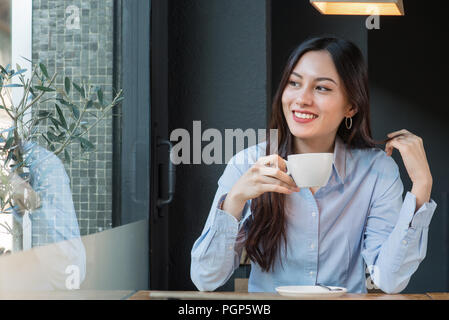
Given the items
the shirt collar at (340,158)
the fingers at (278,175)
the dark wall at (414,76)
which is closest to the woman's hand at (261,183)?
the fingers at (278,175)

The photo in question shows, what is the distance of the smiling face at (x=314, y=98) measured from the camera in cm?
165

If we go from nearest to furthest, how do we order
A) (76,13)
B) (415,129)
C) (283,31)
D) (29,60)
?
(29,60)
(76,13)
(283,31)
(415,129)

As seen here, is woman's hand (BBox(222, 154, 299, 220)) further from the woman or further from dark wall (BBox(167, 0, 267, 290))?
dark wall (BBox(167, 0, 267, 290))

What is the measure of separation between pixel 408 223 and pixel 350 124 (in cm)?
44

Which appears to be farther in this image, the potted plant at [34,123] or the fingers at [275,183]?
the fingers at [275,183]

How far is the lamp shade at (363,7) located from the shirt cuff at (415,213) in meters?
0.59

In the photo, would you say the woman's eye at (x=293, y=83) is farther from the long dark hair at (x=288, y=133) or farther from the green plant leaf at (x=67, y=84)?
the green plant leaf at (x=67, y=84)

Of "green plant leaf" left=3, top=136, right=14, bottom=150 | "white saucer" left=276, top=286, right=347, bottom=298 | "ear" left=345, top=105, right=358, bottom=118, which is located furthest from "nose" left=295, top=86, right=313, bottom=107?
"green plant leaf" left=3, top=136, right=14, bottom=150

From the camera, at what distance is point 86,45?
1.52 meters

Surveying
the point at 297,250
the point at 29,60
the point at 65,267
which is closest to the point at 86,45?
the point at 29,60

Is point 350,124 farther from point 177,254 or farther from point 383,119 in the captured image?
point 383,119

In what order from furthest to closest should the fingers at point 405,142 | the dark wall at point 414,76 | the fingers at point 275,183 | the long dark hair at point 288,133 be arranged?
1. the dark wall at point 414,76
2. the long dark hair at point 288,133
3. the fingers at point 405,142
4. the fingers at point 275,183

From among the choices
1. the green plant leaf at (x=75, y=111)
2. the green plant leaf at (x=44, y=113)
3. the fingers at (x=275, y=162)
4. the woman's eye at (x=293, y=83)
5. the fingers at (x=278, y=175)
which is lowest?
the fingers at (x=278, y=175)

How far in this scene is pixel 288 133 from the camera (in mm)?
1691
